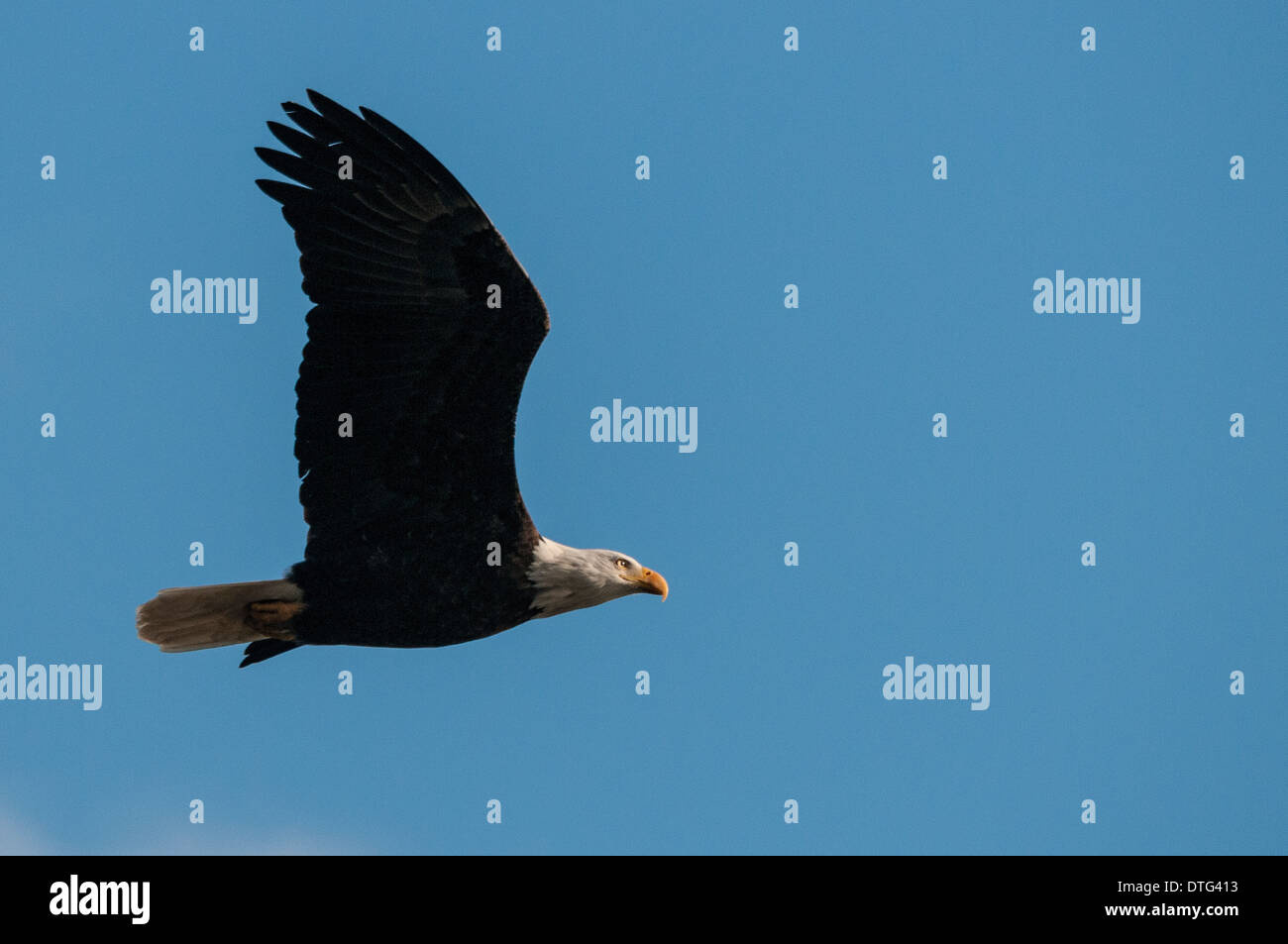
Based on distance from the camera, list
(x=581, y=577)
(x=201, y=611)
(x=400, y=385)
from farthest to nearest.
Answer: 1. (x=581, y=577)
2. (x=201, y=611)
3. (x=400, y=385)

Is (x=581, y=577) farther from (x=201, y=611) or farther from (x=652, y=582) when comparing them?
(x=201, y=611)

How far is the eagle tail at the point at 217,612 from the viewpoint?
10953 millimetres

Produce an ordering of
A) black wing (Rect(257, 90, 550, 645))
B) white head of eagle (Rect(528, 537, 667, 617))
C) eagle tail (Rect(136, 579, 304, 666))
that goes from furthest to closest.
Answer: white head of eagle (Rect(528, 537, 667, 617)) → eagle tail (Rect(136, 579, 304, 666)) → black wing (Rect(257, 90, 550, 645))

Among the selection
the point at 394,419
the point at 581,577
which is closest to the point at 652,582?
the point at 581,577

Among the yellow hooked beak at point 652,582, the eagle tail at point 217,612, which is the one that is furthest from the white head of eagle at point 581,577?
the eagle tail at point 217,612

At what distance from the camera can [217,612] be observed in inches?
434

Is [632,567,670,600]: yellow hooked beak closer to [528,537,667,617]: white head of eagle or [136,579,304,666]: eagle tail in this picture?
[528,537,667,617]: white head of eagle

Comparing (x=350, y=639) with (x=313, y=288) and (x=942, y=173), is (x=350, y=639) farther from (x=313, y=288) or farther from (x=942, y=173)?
(x=942, y=173)

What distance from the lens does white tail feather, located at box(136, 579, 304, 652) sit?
10953mm

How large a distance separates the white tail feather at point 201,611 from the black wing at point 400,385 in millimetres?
220

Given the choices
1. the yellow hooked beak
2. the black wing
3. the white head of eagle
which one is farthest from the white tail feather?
the yellow hooked beak

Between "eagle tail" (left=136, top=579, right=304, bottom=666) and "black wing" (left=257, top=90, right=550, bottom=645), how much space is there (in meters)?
0.14

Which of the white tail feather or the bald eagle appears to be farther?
the white tail feather

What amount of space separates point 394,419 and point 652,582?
2185mm
